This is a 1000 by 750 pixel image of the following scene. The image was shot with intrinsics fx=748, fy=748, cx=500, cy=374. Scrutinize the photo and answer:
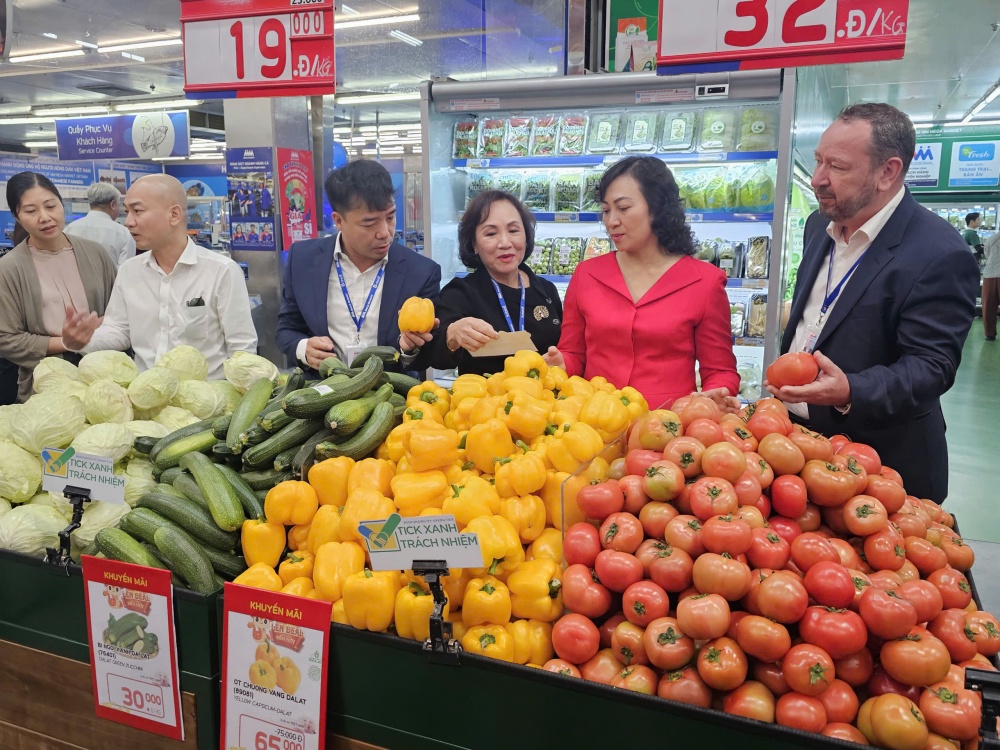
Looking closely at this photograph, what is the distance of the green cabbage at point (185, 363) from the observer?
2.56 m

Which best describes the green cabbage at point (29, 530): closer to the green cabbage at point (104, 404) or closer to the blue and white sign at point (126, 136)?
the green cabbage at point (104, 404)

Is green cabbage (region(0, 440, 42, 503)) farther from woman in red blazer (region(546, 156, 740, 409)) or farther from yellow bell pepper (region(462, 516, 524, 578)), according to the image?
woman in red blazer (region(546, 156, 740, 409))

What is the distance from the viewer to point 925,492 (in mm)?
2396

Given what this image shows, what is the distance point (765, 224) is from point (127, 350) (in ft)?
10.6

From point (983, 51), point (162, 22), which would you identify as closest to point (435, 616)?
point (162, 22)

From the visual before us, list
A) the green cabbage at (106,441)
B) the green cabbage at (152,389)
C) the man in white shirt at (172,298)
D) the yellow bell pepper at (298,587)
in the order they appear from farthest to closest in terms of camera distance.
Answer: the man in white shirt at (172,298)
the green cabbage at (152,389)
the green cabbage at (106,441)
the yellow bell pepper at (298,587)

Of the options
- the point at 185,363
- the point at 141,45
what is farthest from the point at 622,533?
the point at 141,45

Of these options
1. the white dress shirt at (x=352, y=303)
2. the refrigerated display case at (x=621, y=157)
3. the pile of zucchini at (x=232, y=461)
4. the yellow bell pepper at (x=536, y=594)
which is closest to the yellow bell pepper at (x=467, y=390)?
the pile of zucchini at (x=232, y=461)

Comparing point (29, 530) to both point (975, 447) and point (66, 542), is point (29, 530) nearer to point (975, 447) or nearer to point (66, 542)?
point (66, 542)

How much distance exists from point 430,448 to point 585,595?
474 mm

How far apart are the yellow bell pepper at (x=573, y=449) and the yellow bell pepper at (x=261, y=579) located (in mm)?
639

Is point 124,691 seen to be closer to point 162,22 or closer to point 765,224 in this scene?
point 765,224

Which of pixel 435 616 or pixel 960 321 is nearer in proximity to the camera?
pixel 435 616

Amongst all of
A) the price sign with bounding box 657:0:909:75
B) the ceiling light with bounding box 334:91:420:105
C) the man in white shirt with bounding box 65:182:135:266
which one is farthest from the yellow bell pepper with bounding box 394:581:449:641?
the ceiling light with bounding box 334:91:420:105
